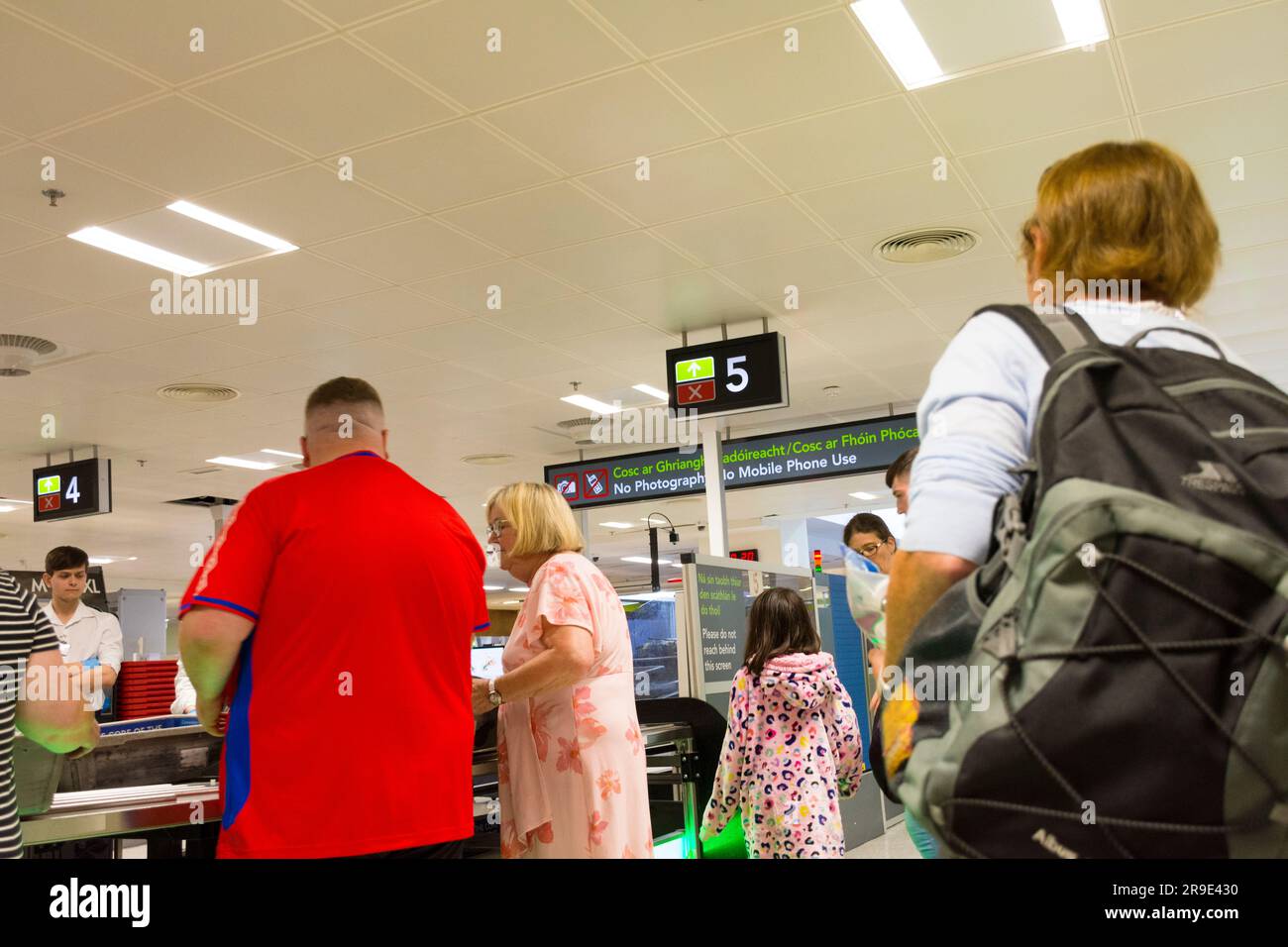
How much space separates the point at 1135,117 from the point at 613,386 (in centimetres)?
465

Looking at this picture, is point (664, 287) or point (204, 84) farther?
point (664, 287)

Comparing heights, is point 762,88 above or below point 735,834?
above

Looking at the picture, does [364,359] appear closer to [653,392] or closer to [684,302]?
[684,302]

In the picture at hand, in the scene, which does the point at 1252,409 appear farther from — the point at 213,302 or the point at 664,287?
the point at 213,302

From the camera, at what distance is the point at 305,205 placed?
4.94 meters

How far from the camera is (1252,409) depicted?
2.96 feet

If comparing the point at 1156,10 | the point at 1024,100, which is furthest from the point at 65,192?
the point at 1156,10

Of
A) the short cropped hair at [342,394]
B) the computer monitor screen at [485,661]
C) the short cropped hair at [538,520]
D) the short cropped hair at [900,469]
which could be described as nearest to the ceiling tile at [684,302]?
the computer monitor screen at [485,661]

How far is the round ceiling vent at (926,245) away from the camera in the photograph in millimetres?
5672

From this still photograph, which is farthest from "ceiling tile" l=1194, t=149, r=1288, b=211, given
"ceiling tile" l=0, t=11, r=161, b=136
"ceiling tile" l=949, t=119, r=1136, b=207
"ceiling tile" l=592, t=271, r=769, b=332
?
"ceiling tile" l=0, t=11, r=161, b=136

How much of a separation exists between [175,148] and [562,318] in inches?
108

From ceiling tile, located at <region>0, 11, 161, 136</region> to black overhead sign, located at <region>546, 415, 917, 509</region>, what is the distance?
435 cm

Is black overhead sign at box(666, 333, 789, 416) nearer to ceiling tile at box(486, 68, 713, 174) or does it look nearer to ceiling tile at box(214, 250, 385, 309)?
ceiling tile at box(214, 250, 385, 309)
